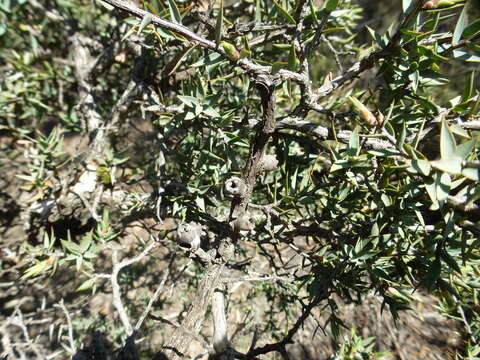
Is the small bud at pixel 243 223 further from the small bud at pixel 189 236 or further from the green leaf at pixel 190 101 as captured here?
the green leaf at pixel 190 101

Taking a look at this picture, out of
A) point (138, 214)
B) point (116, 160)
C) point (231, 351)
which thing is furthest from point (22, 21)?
point (231, 351)

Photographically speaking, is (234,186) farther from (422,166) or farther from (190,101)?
(422,166)

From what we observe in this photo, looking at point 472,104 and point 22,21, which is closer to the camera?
point 472,104

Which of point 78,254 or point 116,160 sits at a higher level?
point 116,160

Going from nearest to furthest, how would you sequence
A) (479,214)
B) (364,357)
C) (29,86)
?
(479,214), (364,357), (29,86)

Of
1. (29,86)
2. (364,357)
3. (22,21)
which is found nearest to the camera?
(364,357)

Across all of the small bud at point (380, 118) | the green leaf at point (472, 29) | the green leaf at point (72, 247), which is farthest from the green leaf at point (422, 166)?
the green leaf at point (72, 247)

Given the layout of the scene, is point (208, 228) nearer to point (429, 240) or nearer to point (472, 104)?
point (429, 240)
